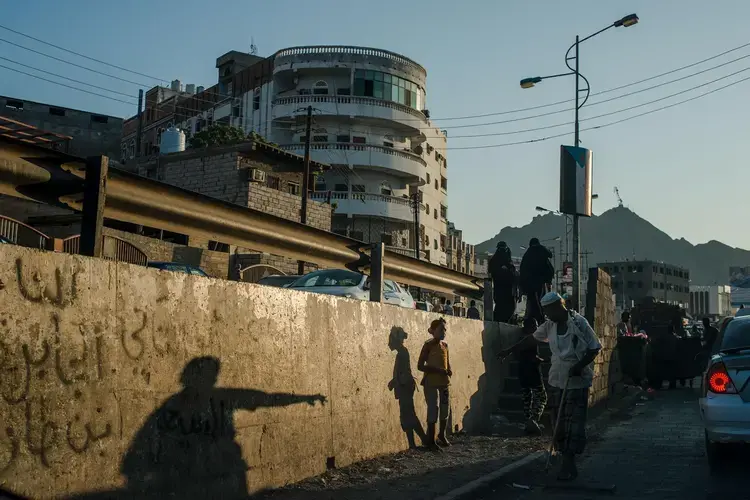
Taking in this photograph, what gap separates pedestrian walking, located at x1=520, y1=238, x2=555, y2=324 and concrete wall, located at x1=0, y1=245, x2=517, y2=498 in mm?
6941

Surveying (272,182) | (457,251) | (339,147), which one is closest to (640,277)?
(457,251)

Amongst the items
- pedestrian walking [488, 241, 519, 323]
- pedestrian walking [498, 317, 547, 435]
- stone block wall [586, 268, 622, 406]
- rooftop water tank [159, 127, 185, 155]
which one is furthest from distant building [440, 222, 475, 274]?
pedestrian walking [498, 317, 547, 435]

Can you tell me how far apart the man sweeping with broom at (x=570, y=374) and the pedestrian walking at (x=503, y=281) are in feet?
22.0

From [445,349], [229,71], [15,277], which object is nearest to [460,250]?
[229,71]

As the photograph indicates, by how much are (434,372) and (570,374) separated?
2007 mm

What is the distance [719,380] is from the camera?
797cm

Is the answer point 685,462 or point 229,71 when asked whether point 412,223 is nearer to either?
point 229,71

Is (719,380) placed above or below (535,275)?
below

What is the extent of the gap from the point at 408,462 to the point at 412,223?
186 feet

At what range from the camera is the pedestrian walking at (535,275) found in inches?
585

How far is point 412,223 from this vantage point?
6512 cm

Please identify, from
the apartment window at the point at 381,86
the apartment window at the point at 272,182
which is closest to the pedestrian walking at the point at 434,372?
the apartment window at the point at 272,182

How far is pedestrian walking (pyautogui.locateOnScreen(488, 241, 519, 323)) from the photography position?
1515 centimetres

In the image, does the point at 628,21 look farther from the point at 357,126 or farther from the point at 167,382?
the point at 357,126
